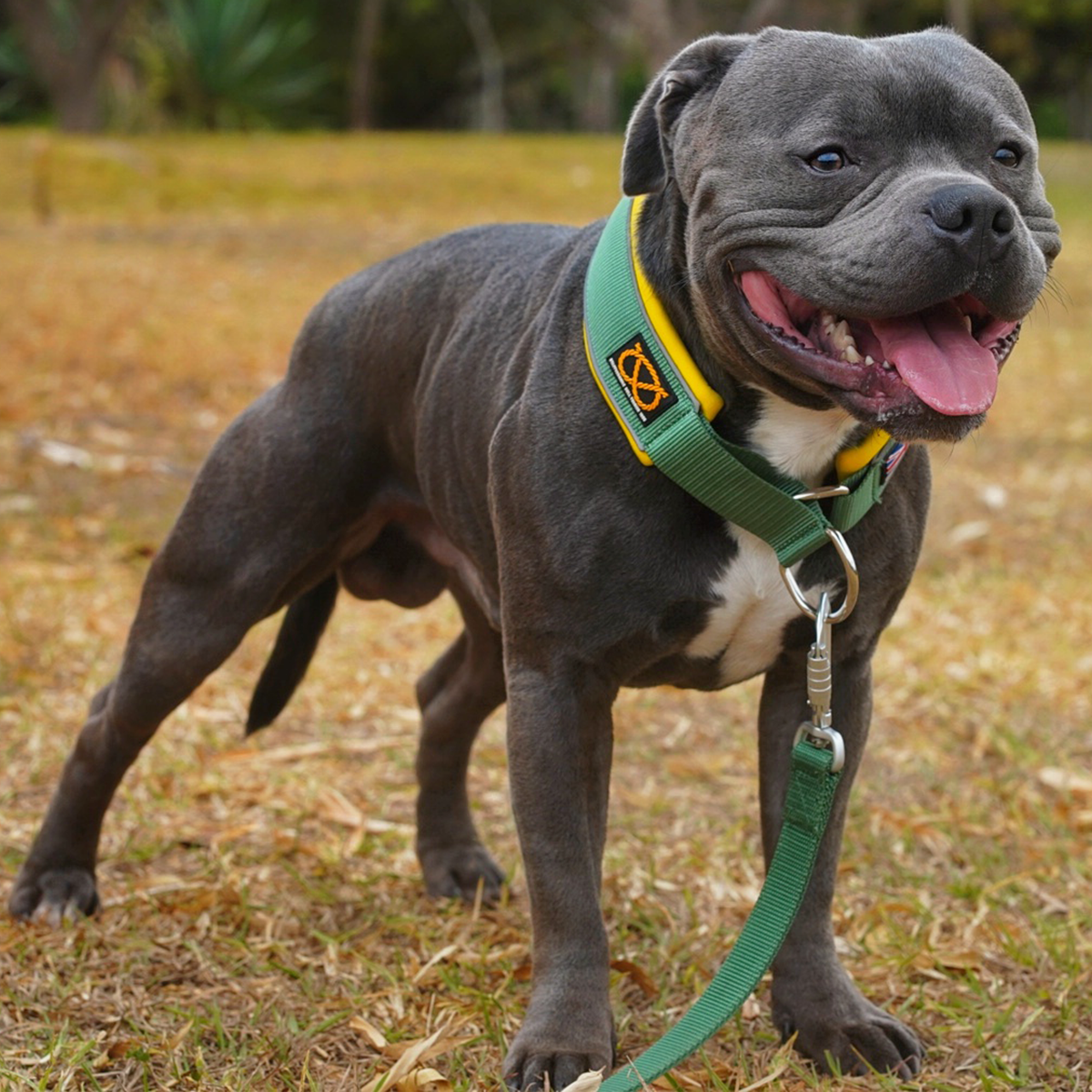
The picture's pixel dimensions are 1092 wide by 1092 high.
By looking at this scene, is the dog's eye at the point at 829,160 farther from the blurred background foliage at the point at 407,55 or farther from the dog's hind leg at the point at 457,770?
the blurred background foliage at the point at 407,55

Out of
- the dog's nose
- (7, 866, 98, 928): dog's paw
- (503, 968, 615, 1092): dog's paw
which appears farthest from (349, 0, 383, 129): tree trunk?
the dog's nose

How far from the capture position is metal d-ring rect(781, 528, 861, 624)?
283 cm

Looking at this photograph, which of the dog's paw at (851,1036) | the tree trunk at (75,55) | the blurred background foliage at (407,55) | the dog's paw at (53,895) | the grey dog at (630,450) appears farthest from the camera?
the blurred background foliage at (407,55)

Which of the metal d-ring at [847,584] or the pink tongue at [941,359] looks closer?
the pink tongue at [941,359]

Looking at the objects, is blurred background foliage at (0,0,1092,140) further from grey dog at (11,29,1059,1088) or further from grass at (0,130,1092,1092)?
grey dog at (11,29,1059,1088)

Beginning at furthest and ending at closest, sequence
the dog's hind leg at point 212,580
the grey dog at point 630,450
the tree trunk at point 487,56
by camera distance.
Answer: the tree trunk at point 487,56, the dog's hind leg at point 212,580, the grey dog at point 630,450

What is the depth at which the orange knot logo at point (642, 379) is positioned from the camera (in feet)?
9.15

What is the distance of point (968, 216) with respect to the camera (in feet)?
7.97

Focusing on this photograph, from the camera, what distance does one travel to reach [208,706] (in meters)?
5.11

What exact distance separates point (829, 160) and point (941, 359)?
1.21 feet

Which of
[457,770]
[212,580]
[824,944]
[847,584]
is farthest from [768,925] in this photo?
[212,580]

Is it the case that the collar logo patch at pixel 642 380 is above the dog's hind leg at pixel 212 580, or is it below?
above

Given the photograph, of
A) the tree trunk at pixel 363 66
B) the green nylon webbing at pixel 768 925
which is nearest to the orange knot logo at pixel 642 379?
the green nylon webbing at pixel 768 925

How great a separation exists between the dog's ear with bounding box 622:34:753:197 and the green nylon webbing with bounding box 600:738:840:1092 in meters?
1.08
